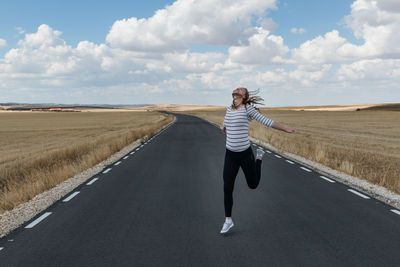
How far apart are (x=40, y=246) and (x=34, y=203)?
2.85 m

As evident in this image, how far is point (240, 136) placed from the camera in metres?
5.13

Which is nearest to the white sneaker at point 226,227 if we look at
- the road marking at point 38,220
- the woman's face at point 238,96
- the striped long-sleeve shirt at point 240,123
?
the striped long-sleeve shirt at point 240,123

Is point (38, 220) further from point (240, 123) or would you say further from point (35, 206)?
point (240, 123)

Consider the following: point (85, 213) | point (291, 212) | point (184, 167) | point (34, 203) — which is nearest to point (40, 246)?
point (85, 213)

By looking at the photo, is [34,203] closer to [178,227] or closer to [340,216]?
[178,227]

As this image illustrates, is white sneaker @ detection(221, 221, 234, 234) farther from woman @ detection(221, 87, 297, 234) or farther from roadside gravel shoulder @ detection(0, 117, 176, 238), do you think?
roadside gravel shoulder @ detection(0, 117, 176, 238)

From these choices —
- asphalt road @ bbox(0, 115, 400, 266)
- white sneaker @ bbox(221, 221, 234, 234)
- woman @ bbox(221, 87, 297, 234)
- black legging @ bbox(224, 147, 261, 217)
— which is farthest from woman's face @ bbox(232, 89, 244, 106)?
asphalt road @ bbox(0, 115, 400, 266)

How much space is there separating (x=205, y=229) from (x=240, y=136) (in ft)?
5.09

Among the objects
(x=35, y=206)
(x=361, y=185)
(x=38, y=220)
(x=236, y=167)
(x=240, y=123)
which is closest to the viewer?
(x=240, y=123)

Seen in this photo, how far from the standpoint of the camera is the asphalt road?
448 cm

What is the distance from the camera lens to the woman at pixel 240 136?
5.08 meters

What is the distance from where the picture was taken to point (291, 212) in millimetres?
6648

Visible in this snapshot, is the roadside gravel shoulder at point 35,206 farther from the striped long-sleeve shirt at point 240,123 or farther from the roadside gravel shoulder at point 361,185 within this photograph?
the roadside gravel shoulder at point 361,185

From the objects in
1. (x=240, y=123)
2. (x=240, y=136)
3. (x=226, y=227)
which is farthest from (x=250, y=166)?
(x=226, y=227)
